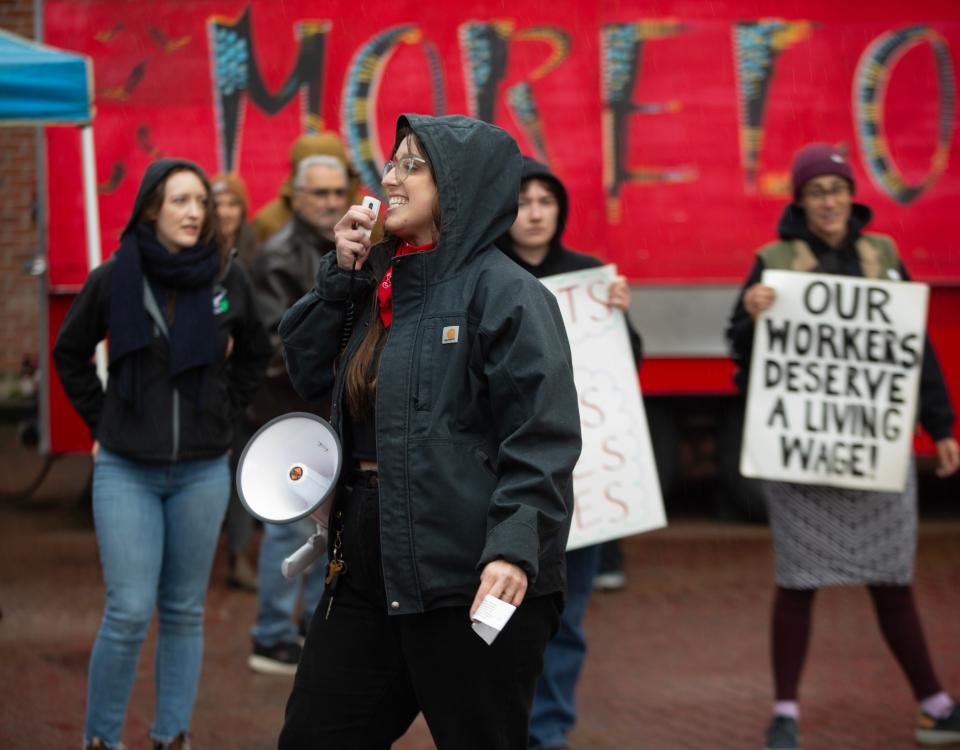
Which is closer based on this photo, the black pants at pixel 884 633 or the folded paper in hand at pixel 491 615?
the folded paper in hand at pixel 491 615

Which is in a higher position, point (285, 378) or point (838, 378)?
point (838, 378)

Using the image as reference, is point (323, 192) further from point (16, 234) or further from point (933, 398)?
point (16, 234)

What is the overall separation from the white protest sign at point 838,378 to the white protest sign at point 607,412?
0.44 m

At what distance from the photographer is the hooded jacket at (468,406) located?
3.10m

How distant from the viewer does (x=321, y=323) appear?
3561 mm

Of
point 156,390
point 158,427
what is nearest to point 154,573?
point 158,427

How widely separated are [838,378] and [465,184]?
246cm

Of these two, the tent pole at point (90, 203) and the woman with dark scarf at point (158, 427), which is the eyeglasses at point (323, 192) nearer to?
the tent pole at point (90, 203)

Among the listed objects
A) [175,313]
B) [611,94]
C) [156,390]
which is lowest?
[156,390]

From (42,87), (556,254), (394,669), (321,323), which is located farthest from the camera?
(42,87)

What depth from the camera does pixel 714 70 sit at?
28.4 feet

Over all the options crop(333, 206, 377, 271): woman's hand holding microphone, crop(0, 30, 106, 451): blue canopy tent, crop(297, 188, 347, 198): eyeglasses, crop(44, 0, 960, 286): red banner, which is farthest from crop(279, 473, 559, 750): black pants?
crop(44, 0, 960, 286): red banner

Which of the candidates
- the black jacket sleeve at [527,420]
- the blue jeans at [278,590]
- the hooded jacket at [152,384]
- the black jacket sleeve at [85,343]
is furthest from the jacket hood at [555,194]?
the black jacket sleeve at [527,420]

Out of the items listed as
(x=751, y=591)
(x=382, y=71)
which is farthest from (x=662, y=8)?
(x=751, y=591)
